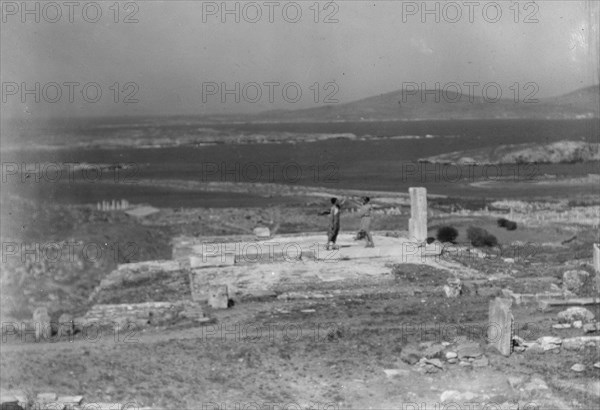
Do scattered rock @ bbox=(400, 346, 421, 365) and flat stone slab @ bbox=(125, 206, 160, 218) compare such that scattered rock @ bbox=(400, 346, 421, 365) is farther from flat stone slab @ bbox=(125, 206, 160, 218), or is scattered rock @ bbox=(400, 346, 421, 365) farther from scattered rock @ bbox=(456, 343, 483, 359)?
flat stone slab @ bbox=(125, 206, 160, 218)

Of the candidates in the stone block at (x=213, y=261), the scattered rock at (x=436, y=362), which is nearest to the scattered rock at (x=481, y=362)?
the scattered rock at (x=436, y=362)

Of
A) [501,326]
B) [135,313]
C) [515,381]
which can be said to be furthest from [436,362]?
[135,313]

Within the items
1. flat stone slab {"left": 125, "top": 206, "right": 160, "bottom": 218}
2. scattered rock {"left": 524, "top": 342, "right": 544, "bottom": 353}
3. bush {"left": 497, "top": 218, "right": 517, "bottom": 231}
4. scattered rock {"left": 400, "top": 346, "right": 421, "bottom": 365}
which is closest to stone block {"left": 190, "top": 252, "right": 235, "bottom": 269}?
scattered rock {"left": 400, "top": 346, "right": 421, "bottom": 365}

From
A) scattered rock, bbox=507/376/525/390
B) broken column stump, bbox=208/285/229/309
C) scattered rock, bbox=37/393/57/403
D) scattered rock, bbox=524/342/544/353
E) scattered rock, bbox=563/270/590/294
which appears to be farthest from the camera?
scattered rock, bbox=563/270/590/294

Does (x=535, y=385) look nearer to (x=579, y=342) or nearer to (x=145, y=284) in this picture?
(x=579, y=342)

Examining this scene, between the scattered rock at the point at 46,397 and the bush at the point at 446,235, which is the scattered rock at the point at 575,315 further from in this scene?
the bush at the point at 446,235

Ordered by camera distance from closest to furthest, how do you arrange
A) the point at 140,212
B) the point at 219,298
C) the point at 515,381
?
the point at 515,381
the point at 219,298
the point at 140,212
